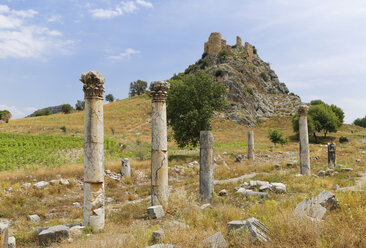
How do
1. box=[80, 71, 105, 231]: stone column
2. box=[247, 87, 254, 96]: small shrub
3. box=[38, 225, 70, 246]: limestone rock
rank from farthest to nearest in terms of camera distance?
box=[247, 87, 254, 96]: small shrub, box=[80, 71, 105, 231]: stone column, box=[38, 225, 70, 246]: limestone rock

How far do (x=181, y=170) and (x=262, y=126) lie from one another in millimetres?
44765

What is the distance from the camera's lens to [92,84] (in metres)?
7.89

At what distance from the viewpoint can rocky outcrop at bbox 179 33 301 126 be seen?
62750 mm

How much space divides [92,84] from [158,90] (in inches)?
98.4

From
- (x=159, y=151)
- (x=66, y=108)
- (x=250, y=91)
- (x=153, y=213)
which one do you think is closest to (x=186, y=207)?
(x=153, y=213)

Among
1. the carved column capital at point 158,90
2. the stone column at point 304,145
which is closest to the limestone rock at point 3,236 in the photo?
the carved column capital at point 158,90

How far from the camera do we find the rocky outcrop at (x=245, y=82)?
62.8m

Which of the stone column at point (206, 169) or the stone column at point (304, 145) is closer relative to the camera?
the stone column at point (206, 169)

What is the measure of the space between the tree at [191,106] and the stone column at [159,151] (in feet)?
44.1

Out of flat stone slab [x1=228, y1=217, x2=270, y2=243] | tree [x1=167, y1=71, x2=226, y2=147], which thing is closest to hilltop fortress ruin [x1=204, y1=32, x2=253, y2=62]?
tree [x1=167, y1=71, x2=226, y2=147]

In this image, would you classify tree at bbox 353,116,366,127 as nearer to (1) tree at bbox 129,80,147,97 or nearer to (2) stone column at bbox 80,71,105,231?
(1) tree at bbox 129,80,147,97

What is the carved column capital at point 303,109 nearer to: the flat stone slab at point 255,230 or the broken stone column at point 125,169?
the broken stone column at point 125,169

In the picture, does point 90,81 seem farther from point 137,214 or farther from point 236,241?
point 236,241

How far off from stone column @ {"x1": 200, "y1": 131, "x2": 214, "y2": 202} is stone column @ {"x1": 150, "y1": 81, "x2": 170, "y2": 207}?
173cm
